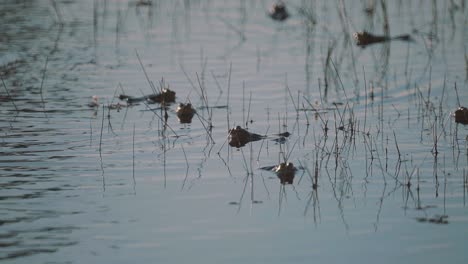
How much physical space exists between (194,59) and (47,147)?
11.3 feet

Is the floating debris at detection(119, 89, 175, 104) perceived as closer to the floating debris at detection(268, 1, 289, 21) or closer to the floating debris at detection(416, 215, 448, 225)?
the floating debris at detection(416, 215, 448, 225)

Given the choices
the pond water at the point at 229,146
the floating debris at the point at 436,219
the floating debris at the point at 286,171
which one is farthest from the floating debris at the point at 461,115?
the floating debris at the point at 436,219

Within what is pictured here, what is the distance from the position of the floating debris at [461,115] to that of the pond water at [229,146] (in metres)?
0.13

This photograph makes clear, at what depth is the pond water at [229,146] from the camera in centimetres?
449

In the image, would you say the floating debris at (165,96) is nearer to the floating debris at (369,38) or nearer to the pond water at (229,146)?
the pond water at (229,146)

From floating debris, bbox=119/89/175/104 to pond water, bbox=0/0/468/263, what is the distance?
0.11 metres

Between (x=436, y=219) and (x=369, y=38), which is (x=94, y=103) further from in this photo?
(x=369, y=38)

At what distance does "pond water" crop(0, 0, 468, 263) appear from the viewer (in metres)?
4.49

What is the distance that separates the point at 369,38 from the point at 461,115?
3.55 metres

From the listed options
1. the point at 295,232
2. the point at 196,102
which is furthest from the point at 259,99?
the point at 295,232

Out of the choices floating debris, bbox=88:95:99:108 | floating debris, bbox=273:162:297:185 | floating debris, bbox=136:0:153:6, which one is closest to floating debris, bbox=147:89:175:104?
floating debris, bbox=88:95:99:108

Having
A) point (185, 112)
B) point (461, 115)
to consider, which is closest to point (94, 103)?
point (185, 112)

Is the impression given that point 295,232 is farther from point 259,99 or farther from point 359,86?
point 359,86

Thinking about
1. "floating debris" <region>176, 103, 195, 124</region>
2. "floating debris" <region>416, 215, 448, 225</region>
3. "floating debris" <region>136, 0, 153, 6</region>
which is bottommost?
"floating debris" <region>416, 215, 448, 225</region>
